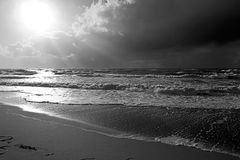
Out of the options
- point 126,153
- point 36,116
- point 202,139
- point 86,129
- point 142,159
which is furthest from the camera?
point 36,116

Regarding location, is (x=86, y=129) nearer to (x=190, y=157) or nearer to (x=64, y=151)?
(x=64, y=151)

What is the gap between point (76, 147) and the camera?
17.7 ft

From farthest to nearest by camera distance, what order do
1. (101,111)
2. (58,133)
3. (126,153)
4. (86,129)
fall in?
1. (101,111)
2. (86,129)
3. (58,133)
4. (126,153)

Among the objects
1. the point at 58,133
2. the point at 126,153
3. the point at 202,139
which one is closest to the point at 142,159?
the point at 126,153

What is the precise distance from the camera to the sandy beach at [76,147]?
4844 millimetres

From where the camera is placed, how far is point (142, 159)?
473cm

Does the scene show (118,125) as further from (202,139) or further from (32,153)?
(32,153)

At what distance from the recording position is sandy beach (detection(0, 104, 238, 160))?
4844 millimetres

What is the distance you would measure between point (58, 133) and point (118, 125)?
77.4 inches

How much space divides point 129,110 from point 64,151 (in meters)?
4.92

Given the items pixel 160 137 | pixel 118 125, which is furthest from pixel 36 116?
pixel 160 137

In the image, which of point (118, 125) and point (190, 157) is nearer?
point (190, 157)

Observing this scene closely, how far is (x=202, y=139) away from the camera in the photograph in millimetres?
6113

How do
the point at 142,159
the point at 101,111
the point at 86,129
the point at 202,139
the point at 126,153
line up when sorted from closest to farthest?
the point at 142,159 < the point at 126,153 < the point at 202,139 < the point at 86,129 < the point at 101,111
